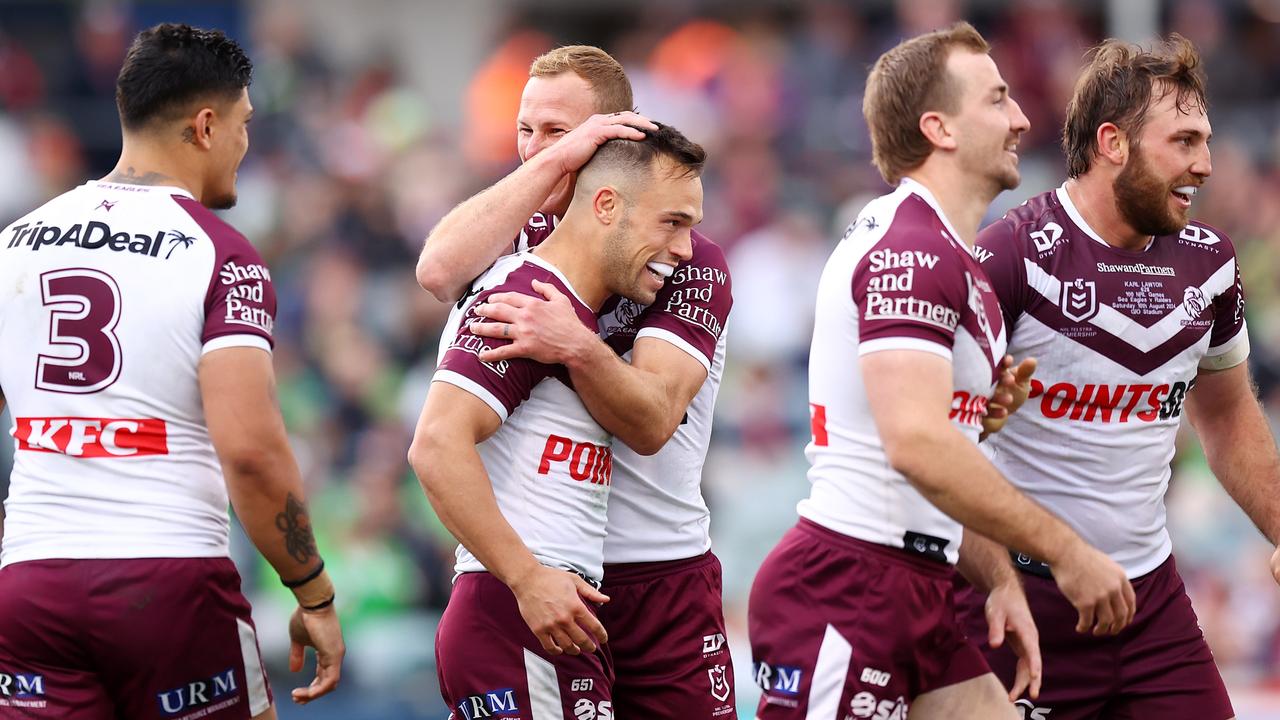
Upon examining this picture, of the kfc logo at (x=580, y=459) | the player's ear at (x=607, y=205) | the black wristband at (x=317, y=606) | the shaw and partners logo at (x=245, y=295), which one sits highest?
the player's ear at (x=607, y=205)

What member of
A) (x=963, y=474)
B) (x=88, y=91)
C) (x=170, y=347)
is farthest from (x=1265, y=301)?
(x=88, y=91)

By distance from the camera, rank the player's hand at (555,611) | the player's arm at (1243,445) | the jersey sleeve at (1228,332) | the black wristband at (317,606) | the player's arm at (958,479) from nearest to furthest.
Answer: the player's arm at (958,479) < the player's hand at (555,611) < the black wristband at (317,606) < the jersey sleeve at (1228,332) < the player's arm at (1243,445)

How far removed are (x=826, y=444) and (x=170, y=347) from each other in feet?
6.60

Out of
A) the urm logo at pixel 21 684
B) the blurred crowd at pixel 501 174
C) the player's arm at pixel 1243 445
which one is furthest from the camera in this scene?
the blurred crowd at pixel 501 174

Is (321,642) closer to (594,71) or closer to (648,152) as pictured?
(648,152)

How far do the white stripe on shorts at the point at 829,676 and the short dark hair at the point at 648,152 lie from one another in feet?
4.86

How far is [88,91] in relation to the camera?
17219 mm

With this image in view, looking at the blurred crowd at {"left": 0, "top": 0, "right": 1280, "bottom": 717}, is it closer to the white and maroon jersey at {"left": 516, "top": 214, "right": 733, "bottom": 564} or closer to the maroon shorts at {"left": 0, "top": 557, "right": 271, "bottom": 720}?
the white and maroon jersey at {"left": 516, "top": 214, "right": 733, "bottom": 564}

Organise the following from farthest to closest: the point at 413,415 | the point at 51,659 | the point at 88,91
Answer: the point at 88,91, the point at 413,415, the point at 51,659

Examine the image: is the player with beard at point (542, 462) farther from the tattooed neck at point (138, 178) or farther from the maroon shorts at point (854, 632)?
the tattooed neck at point (138, 178)

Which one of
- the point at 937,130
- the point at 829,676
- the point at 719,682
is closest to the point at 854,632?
the point at 829,676

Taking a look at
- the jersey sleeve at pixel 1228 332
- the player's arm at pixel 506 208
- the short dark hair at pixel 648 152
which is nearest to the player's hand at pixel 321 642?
the player's arm at pixel 506 208

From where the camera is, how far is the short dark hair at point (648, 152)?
4.96 metres

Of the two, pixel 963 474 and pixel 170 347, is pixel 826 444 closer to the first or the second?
pixel 963 474
